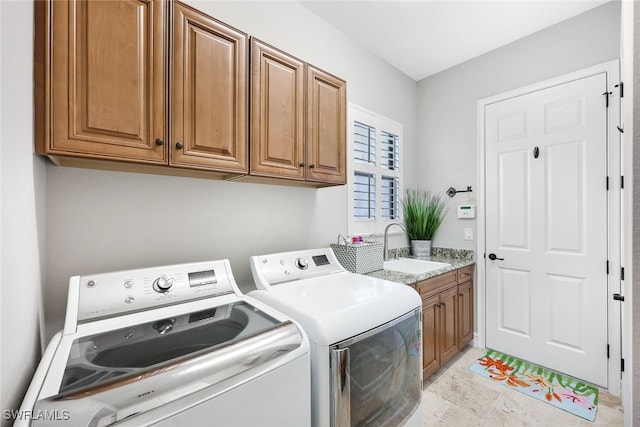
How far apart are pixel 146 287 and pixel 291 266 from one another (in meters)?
0.75

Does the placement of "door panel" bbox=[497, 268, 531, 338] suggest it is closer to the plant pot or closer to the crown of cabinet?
the plant pot

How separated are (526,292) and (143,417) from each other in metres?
2.89

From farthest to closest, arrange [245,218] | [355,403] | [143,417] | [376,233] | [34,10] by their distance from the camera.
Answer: [376,233]
[245,218]
[355,403]
[34,10]
[143,417]

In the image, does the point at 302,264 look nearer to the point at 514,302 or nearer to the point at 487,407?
the point at 487,407

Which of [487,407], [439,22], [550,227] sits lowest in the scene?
[487,407]

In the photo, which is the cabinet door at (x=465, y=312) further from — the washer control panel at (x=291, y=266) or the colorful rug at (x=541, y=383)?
the washer control panel at (x=291, y=266)

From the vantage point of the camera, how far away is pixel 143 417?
2.17ft

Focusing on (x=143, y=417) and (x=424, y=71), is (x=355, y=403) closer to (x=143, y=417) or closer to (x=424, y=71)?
(x=143, y=417)

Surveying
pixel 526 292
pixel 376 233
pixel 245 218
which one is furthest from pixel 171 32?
pixel 526 292

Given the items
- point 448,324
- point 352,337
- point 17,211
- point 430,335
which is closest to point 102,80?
point 17,211

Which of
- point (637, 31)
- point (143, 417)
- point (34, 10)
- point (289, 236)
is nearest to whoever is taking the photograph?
point (637, 31)

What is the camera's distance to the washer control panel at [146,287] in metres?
1.06

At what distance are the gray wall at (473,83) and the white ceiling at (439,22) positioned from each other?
0.10 metres

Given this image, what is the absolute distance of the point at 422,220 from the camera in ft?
9.51
